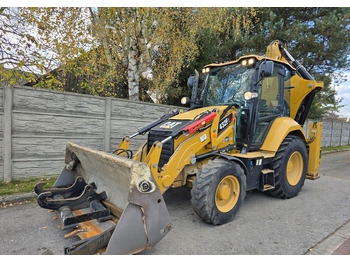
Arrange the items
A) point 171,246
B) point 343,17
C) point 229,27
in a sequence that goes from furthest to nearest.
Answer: point 229,27 < point 343,17 < point 171,246

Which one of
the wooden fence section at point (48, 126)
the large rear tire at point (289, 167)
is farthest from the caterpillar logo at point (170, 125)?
the wooden fence section at point (48, 126)

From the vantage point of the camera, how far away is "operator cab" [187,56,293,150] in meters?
4.37

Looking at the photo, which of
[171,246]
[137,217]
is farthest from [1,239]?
[171,246]

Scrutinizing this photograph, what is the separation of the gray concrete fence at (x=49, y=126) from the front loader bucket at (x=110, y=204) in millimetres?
1482

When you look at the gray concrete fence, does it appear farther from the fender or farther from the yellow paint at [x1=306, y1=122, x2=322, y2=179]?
the yellow paint at [x1=306, y1=122, x2=322, y2=179]

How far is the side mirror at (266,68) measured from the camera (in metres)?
4.06

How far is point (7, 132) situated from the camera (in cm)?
481

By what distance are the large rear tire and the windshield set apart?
1.35m

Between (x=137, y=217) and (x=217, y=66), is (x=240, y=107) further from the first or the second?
(x=137, y=217)

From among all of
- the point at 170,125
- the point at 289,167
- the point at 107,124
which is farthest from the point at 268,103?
the point at 107,124

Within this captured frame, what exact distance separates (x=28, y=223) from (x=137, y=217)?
2131 millimetres

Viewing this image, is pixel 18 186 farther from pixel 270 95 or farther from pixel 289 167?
pixel 289 167

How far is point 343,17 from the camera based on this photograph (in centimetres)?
1123

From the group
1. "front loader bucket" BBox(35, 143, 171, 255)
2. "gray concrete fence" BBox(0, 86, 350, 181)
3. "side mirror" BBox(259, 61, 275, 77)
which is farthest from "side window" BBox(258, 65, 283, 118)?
"gray concrete fence" BBox(0, 86, 350, 181)
